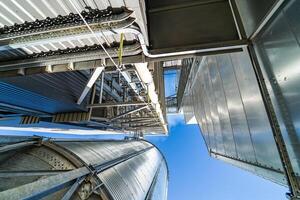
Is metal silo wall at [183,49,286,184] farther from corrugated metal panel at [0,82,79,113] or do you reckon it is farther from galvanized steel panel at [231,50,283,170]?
corrugated metal panel at [0,82,79,113]

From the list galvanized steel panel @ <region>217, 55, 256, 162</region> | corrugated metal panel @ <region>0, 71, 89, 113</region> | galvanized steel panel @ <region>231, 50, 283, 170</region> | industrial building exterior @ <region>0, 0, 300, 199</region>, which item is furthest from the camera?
corrugated metal panel @ <region>0, 71, 89, 113</region>

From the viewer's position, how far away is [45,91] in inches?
185

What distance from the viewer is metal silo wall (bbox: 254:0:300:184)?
1912mm

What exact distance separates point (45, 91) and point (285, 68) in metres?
5.16

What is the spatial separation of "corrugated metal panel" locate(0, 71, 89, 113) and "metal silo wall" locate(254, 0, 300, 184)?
4.84 metres

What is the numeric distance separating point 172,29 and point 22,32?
2.34 meters

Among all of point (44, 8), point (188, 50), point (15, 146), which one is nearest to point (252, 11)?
point (188, 50)

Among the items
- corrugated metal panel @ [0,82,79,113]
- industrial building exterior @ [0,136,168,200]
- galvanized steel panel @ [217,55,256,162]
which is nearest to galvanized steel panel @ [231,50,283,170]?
galvanized steel panel @ [217,55,256,162]

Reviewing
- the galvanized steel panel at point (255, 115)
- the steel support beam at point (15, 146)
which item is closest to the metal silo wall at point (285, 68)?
the galvanized steel panel at point (255, 115)

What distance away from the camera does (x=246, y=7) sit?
2.84 m

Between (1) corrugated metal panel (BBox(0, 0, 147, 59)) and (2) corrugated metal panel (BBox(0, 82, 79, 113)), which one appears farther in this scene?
(2) corrugated metal panel (BBox(0, 82, 79, 113))

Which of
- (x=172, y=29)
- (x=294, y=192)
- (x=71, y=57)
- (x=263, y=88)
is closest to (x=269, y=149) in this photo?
(x=294, y=192)

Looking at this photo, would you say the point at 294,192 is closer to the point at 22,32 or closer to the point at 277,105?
the point at 277,105

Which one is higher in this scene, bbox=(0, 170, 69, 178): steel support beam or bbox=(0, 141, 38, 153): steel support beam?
bbox=(0, 141, 38, 153): steel support beam
